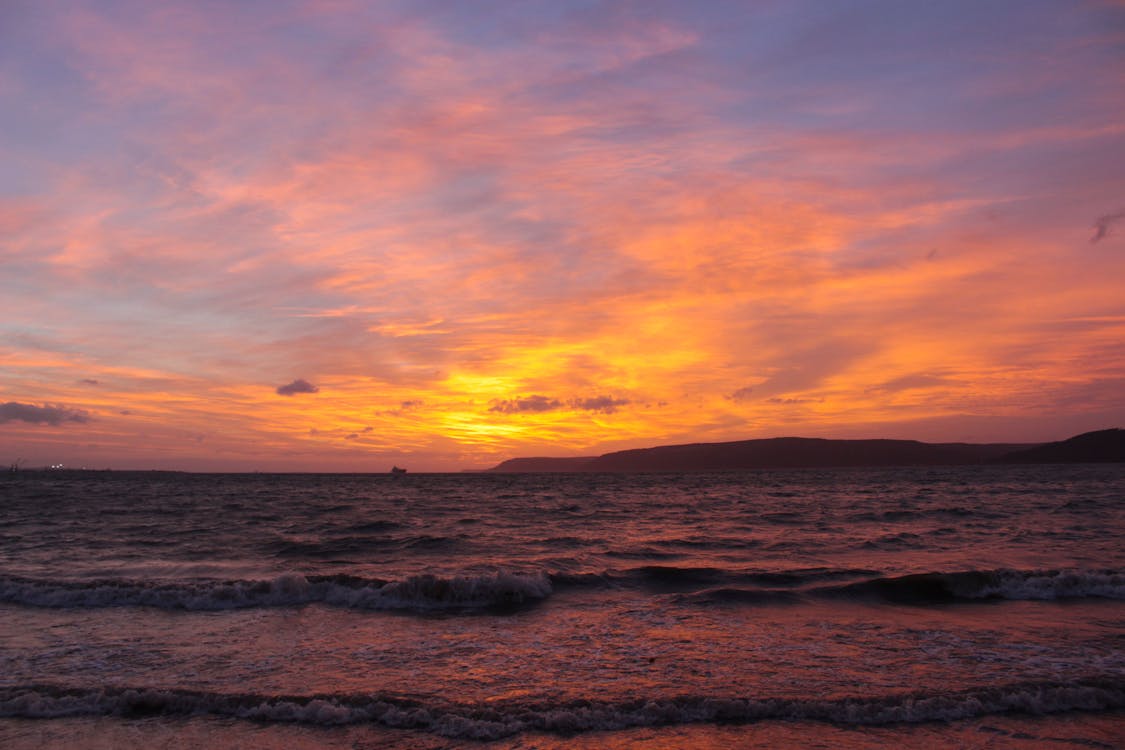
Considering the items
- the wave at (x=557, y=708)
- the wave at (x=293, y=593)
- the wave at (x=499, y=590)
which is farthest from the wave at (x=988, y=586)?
the wave at (x=293, y=593)

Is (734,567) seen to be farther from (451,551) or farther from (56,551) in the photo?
(56,551)

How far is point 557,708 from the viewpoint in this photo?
34.5 feet

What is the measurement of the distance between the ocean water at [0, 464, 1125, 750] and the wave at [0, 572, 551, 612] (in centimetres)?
8

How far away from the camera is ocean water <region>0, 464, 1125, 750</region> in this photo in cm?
1001

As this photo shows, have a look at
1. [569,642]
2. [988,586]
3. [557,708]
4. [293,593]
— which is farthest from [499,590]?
[988,586]

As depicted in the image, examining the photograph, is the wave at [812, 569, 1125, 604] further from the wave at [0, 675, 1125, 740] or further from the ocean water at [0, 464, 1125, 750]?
the wave at [0, 675, 1125, 740]

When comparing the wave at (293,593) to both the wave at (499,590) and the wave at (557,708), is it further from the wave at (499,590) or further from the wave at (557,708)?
the wave at (557,708)

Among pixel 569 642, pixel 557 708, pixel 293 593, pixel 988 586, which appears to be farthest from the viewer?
pixel 988 586

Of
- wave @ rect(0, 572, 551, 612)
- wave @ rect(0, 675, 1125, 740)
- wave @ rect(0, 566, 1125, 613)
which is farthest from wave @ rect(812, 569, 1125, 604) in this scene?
wave @ rect(0, 572, 551, 612)

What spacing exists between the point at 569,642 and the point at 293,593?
937 cm

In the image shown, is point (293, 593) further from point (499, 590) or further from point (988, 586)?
point (988, 586)

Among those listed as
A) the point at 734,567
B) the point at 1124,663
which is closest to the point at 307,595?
the point at 734,567

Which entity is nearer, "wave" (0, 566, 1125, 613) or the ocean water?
the ocean water

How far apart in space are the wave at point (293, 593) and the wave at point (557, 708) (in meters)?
7.54
